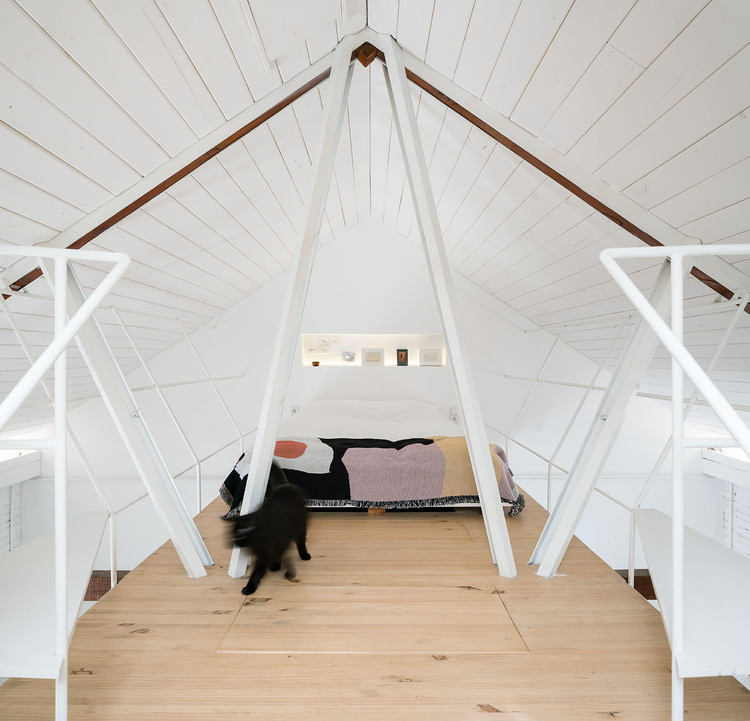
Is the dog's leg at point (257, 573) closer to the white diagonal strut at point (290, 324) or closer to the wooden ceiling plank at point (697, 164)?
the white diagonal strut at point (290, 324)

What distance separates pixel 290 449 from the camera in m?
2.41

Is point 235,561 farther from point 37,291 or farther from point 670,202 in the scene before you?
point 670,202

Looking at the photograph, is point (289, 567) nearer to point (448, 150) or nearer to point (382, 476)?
point (382, 476)

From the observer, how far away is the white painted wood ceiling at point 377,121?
116 centimetres

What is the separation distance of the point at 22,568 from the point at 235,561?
0.59 metres

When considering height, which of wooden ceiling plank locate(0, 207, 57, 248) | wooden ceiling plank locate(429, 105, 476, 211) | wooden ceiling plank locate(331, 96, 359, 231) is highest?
wooden ceiling plank locate(331, 96, 359, 231)

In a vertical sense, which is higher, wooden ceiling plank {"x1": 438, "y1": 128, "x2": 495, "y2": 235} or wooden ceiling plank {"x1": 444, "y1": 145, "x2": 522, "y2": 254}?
wooden ceiling plank {"x1": 438, "y1": 128, "x2": 495, "y2": 235}

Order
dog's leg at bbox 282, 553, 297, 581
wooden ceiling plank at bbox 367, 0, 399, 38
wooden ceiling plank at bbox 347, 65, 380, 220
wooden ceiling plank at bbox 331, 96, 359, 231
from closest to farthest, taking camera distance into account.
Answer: dog's leg at bbox 282, 553, 297, 581 → wooden ceiling plank at bbox 367, 0, 399, 38 → wooden ceiling plank at bbox 347, 65, 380, 220 → wooden ceiling plank at bbox 331, 96, 359, 231

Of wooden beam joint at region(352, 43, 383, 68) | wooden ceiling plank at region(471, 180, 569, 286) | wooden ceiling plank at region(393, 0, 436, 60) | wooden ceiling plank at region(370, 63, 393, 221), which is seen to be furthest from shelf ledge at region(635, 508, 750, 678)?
wooden ceiling plank at region(370, 63, 393, 221)

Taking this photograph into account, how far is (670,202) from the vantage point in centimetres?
161

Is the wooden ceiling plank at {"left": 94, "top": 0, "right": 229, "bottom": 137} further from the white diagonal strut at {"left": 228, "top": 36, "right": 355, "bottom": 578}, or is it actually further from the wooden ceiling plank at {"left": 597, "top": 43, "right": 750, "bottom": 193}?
the wooden ceiling plank at {"left": 597, "top": 43, "right": 750, "bottom": 193}

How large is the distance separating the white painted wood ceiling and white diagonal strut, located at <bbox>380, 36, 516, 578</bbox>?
18 centimetres

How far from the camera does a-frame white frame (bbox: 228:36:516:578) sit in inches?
63.5

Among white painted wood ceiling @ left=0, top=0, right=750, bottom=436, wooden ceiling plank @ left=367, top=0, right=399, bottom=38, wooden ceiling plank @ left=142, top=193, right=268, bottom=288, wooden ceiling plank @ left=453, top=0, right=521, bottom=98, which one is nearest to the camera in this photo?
white painted wood ceiling @ left=0, top=0, right=750, bottom=436
